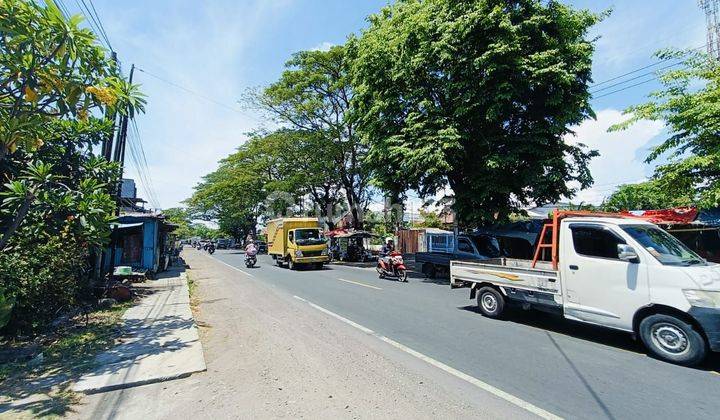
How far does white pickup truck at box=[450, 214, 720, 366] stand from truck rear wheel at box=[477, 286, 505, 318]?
233mm

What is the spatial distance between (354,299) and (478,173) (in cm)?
767

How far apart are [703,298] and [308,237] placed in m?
18.4

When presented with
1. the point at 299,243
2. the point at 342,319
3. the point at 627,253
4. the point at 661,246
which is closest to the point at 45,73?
the point at 342,319

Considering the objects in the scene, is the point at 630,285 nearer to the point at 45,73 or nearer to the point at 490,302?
the point at 490,302

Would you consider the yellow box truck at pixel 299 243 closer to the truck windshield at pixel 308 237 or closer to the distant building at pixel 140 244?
the truck windshield at pixel 308 237

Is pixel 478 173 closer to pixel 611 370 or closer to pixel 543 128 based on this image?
pixel 543 128

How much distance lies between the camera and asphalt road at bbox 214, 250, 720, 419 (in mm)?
4020

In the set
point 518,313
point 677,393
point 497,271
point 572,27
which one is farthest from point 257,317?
point 572,27

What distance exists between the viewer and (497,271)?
7727 millimetres

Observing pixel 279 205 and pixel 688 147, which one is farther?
pixel 279 205

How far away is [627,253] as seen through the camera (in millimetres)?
5676

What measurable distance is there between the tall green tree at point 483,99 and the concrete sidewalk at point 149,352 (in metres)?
9.81

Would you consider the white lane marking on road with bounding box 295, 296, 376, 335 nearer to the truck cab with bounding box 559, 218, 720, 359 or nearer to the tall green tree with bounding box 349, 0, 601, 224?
the truck cab with bounding box 559, 218, 720, 359

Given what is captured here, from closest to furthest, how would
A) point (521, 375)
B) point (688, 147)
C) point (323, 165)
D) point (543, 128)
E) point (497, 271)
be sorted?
point (521, 375) → point (497, 271) → point (688, 147) → point (543, 128) → point (323, 165)
